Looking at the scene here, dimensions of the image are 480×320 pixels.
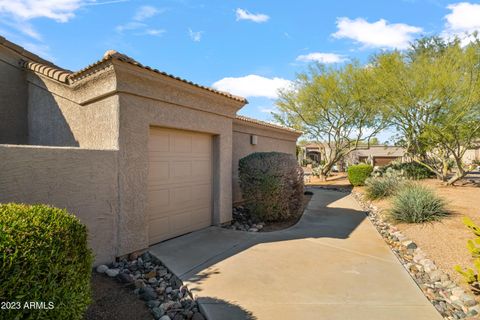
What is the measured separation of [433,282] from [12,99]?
34.4ft

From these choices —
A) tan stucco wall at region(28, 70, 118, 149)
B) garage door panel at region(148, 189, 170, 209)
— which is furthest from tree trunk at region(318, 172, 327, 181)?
tan stucco wall at region(28, 70, 118, 149)

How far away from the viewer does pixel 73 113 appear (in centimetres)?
580

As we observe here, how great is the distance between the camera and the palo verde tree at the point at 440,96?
1184cm

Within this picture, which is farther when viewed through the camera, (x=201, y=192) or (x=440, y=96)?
(x=440, y=96)

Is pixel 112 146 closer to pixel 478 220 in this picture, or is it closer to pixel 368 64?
pixel 478 220

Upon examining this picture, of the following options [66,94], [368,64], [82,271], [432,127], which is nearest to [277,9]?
[66,94]

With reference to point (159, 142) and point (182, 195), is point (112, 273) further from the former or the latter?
point (159, 142)

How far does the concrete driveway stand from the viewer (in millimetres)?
3389

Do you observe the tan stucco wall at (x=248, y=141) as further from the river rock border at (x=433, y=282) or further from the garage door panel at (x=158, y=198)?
the river rock border at (x=433, y=282)

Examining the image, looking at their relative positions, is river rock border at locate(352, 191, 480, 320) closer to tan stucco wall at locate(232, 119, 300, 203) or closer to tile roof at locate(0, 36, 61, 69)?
tan stucco wall at locate(232, 119, 300, 203)

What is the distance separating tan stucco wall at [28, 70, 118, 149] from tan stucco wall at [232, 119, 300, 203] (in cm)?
468

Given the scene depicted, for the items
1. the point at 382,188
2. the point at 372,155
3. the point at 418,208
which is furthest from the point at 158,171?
the point at 372,155

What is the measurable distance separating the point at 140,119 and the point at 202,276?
326 centimetres

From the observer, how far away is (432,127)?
12.6 m
